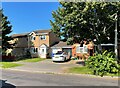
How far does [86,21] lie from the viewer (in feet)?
83.1

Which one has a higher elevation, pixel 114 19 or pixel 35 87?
pixel 114 19

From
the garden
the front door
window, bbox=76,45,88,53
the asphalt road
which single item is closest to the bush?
the garden

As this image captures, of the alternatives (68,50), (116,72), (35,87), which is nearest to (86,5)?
(116,72)

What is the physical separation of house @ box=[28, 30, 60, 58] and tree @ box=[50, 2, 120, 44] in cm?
1758

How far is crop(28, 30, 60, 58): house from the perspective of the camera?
47.1 metres

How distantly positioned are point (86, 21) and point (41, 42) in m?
24.3

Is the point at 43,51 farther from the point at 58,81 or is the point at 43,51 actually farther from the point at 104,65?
the point at 58,81

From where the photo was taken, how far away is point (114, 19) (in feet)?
82.0

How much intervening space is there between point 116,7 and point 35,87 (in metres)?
14.8

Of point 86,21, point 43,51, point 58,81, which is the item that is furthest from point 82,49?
point 58,81

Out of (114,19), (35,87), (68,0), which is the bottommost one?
(35,87)

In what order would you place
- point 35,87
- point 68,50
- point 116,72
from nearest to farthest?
point 35,87, point 116,72, point 68,50

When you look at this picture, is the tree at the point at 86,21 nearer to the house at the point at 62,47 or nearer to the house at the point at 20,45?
the house at the point at 62,47

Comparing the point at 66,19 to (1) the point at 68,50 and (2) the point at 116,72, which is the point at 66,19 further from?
(1) the point at 68,50
